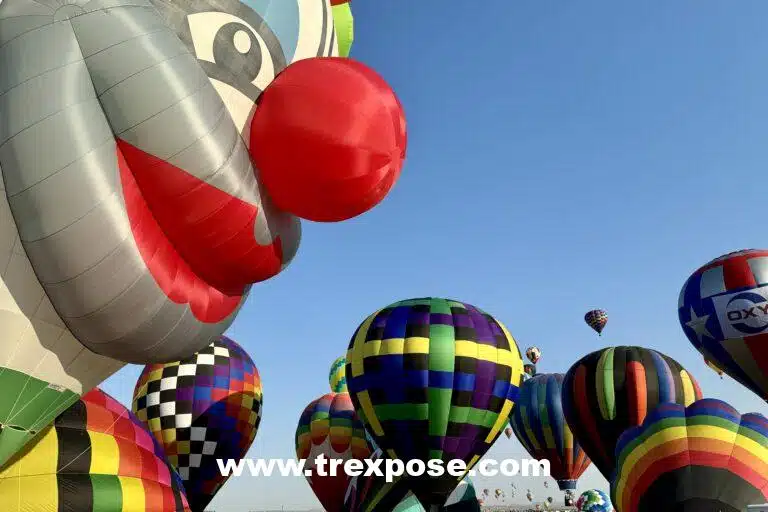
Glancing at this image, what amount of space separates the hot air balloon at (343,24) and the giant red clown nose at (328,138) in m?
1.52

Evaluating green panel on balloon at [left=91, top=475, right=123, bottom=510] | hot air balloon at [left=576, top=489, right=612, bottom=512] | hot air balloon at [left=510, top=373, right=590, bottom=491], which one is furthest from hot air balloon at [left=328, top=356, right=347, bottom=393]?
green panel on balloon at [left=91, top=475, right=123, bottom=510]

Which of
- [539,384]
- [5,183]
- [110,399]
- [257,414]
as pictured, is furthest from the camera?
[539,384]

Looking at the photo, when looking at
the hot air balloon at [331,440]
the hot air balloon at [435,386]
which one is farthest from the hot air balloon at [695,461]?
the hot air balloon at [331,440]

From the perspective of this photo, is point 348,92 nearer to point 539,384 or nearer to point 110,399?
point 110,399

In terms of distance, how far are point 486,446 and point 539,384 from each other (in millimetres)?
10257

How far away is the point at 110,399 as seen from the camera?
5.95m

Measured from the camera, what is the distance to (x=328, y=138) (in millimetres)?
3637

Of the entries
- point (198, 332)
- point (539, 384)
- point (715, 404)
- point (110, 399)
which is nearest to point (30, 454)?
point (110, 399)

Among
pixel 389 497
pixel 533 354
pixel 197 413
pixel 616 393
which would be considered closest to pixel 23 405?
pixel 197 413

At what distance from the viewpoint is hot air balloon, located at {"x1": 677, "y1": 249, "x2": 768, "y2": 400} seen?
14.9m

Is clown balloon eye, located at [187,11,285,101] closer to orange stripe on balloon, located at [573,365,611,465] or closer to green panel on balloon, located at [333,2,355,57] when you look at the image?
green panel on balloon, located at [333,2,355,57]

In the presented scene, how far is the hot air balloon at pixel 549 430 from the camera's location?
21891 millimetres

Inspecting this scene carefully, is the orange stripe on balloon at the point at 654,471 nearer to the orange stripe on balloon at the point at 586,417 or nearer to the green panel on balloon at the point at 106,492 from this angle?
the orange stripe on balloon at the point at 586,417

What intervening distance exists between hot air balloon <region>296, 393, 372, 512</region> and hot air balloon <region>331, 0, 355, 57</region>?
49.3 ft
